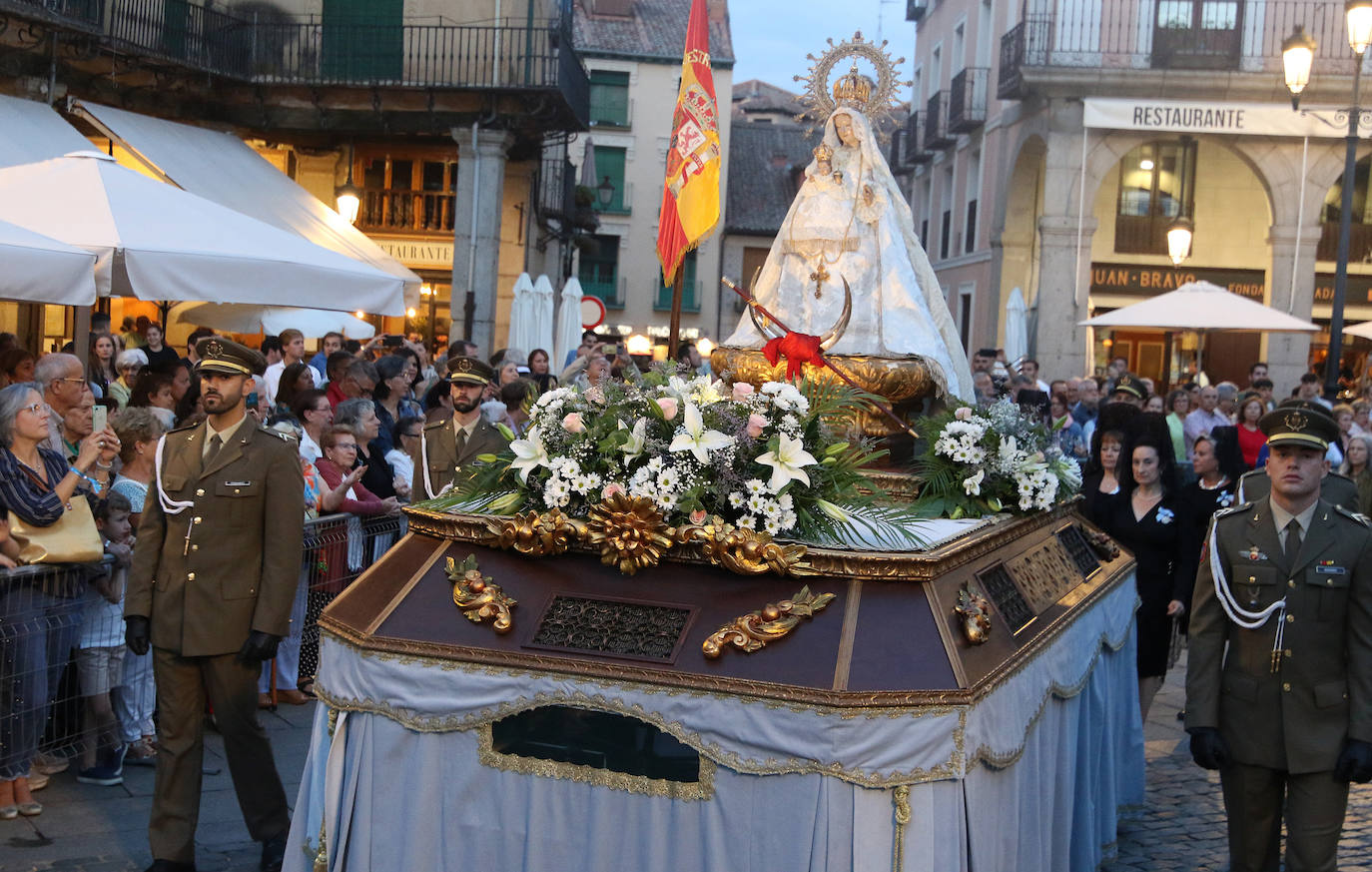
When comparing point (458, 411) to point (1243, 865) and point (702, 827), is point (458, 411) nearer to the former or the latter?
point (702, 827)

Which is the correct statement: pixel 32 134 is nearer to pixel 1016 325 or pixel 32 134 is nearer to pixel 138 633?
pixel 138 633

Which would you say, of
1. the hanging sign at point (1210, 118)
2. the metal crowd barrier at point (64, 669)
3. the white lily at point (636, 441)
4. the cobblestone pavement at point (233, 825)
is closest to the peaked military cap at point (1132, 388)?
the cobblestone pavement at point (233, 825)

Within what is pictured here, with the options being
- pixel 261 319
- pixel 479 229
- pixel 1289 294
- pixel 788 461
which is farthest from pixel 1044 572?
pixel 1289 294

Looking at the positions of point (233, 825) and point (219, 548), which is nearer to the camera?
point (219, 548)

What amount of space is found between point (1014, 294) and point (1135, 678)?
53.6 ft

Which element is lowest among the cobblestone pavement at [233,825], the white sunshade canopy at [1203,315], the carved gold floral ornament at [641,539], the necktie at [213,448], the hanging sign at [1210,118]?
the cobblestone pavement at [233,825]

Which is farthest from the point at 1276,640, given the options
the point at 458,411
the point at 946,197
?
the point at 946,197

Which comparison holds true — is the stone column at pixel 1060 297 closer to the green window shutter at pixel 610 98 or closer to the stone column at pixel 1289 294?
the stone column at pixel 1289 294

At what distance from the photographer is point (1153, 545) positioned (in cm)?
773

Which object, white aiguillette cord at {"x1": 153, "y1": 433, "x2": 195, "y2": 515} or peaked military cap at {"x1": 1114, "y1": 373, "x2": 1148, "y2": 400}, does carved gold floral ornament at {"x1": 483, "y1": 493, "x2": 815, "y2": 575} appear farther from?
peaked military cap at {"x1": 1114, "y1": 373, "x2": 1148, "y2": 400}

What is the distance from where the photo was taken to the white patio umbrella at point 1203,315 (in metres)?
15.8

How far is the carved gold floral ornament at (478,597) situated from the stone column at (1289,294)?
22651mm

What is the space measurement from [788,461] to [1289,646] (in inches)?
78.5

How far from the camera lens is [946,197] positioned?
36.4 metres
